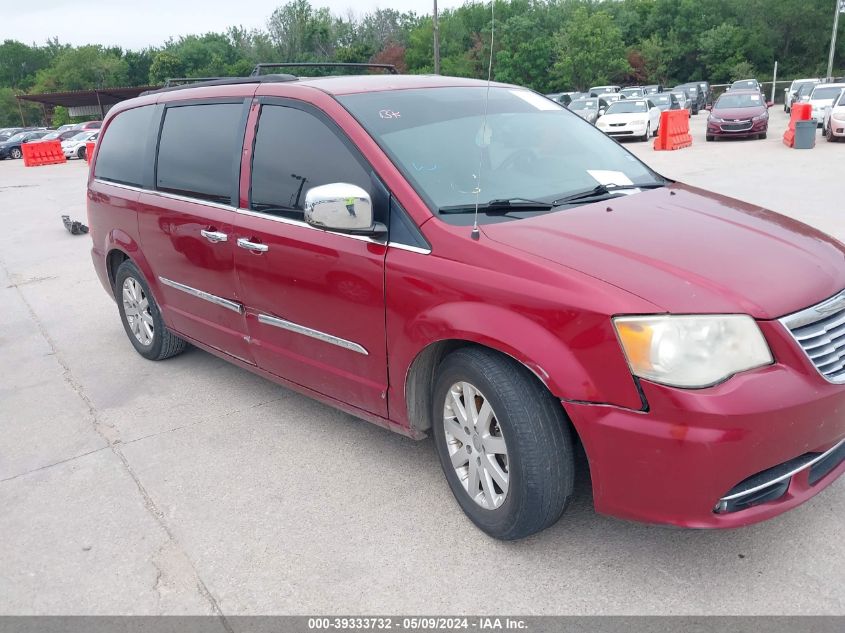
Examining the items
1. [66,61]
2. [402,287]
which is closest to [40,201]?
[402,287]

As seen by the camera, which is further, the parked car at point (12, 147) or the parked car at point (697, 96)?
the parked car at point (697, 96)

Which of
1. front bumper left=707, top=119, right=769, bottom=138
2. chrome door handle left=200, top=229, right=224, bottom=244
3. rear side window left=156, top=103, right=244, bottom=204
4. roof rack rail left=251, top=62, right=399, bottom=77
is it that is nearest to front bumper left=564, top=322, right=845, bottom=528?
chrome door handle left=200, top=229, right=224, bottom=244

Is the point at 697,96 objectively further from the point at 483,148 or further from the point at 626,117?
the point at 483,148

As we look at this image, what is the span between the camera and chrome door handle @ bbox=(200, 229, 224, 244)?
13.0ft

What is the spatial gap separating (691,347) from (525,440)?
2.18 ft

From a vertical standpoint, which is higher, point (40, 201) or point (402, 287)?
point (402, 287)

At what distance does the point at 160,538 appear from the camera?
3.16 m

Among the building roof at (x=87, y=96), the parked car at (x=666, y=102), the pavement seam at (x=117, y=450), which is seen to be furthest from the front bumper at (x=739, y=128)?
the building roof at (x=87, y=96)

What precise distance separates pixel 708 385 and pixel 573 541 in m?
0.97

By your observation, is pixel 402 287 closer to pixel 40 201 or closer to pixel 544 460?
pixel 544 460

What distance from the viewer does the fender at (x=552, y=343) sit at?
2408 mm

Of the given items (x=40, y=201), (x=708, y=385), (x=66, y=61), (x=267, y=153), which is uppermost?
(x=66, y=61)

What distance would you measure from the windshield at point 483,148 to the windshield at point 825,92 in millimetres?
24455

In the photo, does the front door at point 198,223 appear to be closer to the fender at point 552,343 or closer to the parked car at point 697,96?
the fender at point 552,343
